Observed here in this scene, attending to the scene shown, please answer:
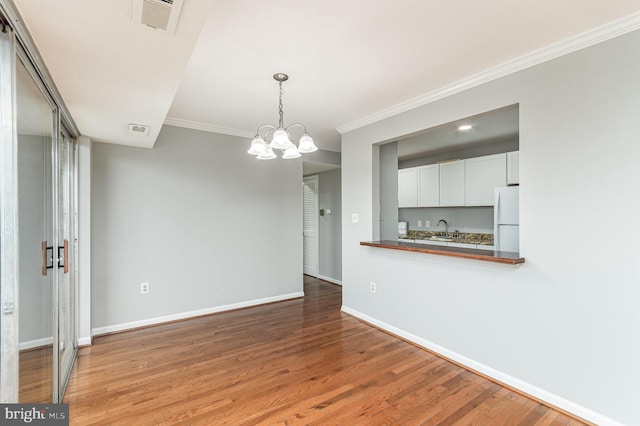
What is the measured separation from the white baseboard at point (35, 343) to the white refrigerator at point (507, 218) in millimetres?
4627

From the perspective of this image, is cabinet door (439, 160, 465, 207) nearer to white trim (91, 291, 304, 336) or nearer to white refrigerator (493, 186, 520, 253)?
white refrigerator (493, 186, 520, 253)

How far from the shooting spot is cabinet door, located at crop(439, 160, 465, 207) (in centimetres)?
497

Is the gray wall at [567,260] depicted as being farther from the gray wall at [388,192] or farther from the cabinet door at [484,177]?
the cabinet door at [484,177]

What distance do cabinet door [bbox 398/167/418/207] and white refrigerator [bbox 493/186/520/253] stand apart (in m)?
1.69

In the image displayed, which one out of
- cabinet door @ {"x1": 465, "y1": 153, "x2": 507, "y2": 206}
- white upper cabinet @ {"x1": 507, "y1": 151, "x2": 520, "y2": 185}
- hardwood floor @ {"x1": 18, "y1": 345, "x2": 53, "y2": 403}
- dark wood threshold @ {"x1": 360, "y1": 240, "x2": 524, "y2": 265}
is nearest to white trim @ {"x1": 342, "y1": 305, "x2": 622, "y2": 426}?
dark wood threshold @ {"x1": 360, "y1": 240, "x2": 524, "y2": 265}

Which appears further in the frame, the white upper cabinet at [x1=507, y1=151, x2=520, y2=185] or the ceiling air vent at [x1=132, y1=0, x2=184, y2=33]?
the white upper cabinet at [x1=507, y1=151, x2=520, y2=185]

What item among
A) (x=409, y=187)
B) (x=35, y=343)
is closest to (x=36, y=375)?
(x=35, y=343)

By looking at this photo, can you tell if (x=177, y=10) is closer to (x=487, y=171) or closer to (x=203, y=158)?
(x=203, y=158)

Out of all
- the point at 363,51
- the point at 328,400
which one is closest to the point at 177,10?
the point at 363,51

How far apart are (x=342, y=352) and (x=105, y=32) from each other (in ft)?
9.41

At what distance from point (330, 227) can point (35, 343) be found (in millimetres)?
4633

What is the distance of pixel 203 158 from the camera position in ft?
12.9

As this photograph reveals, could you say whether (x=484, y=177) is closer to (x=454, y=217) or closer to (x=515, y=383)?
(x=454, y=217)

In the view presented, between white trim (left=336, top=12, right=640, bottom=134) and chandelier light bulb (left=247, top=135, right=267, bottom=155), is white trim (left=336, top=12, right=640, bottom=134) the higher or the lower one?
the higher one
